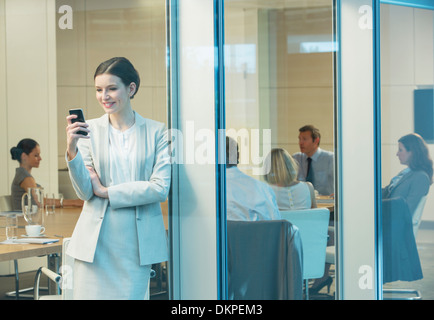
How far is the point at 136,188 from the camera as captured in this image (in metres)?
3.86

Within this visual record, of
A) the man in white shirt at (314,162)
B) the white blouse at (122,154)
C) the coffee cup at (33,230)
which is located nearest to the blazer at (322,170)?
the man in white shirt at (314,162)

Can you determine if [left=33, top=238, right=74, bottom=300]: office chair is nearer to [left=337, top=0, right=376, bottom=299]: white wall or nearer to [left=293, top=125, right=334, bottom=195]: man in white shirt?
[left=293, top=125, right=334, bottom=195]: man in white shirt

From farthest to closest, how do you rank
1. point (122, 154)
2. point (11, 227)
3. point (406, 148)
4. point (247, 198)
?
point (406, 148)
point (247, 198)
point (122, 154)
point (11, 227)

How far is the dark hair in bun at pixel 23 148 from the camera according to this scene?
395 cm

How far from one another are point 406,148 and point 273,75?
1.02 meters

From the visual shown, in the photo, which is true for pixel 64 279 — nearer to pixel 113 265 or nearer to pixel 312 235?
pixel 113 265

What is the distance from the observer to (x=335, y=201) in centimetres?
414

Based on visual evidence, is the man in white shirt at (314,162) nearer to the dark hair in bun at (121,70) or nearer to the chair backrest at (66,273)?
the dark hair in bun at (121,70)

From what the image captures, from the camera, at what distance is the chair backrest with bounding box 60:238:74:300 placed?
12.6 ft

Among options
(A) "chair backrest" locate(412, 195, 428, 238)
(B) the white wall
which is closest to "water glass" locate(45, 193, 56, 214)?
(B) the white wall

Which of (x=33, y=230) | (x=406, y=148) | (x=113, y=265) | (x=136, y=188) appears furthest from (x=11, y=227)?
(x=406, y=148)

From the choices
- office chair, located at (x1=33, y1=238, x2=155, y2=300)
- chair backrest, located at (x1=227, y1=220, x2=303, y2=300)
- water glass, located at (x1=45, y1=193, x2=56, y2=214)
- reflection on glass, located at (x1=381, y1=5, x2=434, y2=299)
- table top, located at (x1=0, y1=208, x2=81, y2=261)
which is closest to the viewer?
table top, located at (x1=0, y1=208, x2=81, y2=261)

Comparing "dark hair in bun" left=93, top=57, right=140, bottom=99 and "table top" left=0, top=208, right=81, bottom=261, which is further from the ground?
"dark hair in bun" left=93, top=57, right=140, bottom=99
